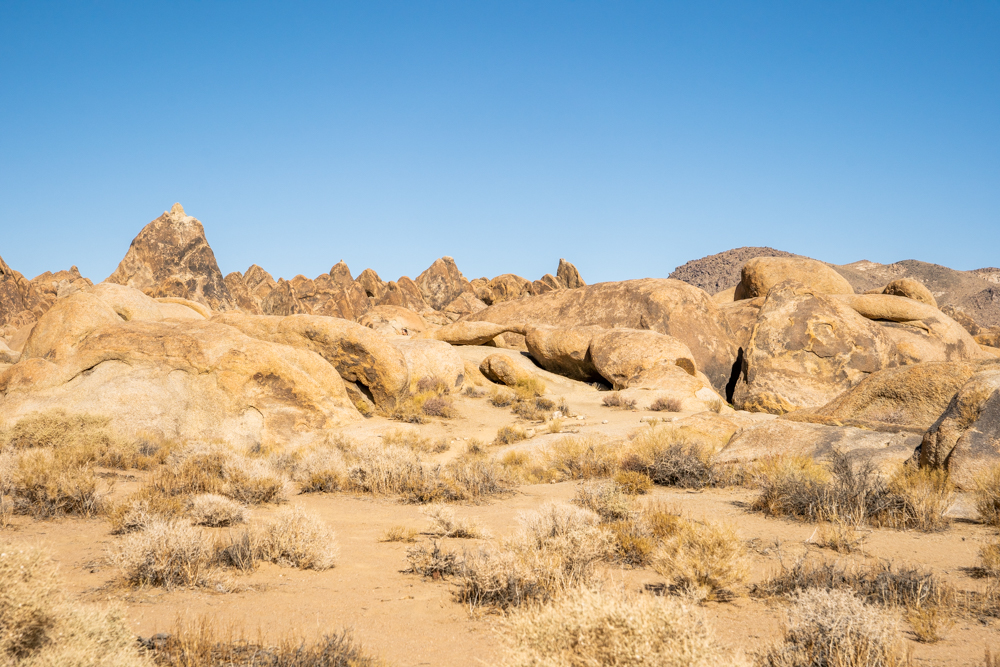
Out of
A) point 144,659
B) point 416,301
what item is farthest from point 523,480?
point 416,301

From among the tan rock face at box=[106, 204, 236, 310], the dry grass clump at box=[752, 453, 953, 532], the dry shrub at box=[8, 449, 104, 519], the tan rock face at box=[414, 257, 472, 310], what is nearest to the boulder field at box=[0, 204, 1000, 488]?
the dry grass clump at box=[752, 453, 953, 532]

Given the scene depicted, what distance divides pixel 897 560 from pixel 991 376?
9.86 feet

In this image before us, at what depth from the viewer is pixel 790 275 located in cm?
2441

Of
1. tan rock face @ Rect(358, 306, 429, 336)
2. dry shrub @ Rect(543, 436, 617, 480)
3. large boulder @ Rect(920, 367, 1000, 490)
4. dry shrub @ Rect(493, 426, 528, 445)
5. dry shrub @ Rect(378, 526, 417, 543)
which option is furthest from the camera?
tan rock face @ Rect(358, 306, 429, 336)

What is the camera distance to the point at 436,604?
443 cm

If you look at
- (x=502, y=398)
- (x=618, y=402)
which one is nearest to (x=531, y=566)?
(x=618, y=402)

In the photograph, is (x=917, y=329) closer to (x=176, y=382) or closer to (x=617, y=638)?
(x=176, y=382)

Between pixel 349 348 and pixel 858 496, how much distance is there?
1065 centimetres

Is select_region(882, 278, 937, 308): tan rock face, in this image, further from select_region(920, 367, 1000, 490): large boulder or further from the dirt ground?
the dirt ground

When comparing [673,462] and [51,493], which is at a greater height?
[51,493]

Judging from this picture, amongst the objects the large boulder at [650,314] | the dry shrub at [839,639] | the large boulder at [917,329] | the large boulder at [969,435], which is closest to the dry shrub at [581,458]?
the large boulder at [969,435]

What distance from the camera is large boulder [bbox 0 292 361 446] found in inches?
419

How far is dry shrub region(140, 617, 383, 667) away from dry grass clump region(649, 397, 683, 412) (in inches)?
509

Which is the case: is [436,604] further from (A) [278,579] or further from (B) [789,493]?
(B) [789,493]
